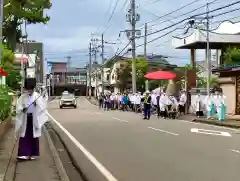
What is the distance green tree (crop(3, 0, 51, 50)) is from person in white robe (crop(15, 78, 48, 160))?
7985mm

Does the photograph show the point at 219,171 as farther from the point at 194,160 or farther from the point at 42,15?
the point at 42,15

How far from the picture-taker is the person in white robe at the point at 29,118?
11.6 meters

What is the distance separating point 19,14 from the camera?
893 inches

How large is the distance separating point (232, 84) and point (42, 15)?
15129 millimetres

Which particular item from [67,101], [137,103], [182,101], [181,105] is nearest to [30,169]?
[182,101]

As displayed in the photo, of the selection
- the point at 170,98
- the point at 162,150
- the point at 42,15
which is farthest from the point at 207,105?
the point at 162,150

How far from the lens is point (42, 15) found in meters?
25.4

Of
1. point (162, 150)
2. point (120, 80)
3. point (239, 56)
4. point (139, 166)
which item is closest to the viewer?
point (139, 166)

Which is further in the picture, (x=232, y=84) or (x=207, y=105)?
(x=232, y=84)

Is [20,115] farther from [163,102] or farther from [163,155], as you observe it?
[163,102]

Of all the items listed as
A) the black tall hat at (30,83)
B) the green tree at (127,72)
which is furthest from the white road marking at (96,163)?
the green tree at (127,72)

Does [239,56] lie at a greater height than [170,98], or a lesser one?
greater

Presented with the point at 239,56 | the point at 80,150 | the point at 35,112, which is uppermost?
the point at 239,56

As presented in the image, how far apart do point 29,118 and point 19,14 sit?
11.9 metres
